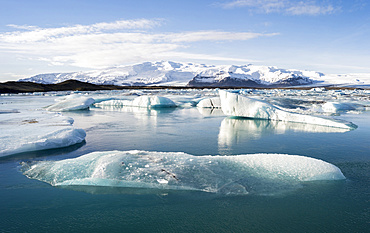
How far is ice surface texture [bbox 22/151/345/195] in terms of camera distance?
2.98 meters

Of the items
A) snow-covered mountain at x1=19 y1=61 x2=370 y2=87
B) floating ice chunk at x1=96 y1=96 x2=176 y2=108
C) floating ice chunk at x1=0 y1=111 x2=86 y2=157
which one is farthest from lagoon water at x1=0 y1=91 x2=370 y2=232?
snow-covered mountain at x1=19 y1=61 x2=370 y2=87

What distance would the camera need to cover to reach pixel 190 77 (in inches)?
4833

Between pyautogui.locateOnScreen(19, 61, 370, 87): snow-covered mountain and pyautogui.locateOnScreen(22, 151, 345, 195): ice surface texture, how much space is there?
9556cm

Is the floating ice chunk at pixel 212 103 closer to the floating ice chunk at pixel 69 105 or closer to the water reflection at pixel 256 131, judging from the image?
the floating ice chunk at pixel 69 105

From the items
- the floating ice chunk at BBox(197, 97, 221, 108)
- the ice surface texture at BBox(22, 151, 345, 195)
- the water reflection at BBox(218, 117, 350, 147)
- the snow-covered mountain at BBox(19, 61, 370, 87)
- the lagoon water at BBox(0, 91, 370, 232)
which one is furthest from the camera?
the snow-covered mountain at BBox(19, 61, 370, 87)

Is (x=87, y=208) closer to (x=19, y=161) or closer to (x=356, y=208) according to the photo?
(x=19, y=161)

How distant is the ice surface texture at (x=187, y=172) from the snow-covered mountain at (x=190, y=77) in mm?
95561

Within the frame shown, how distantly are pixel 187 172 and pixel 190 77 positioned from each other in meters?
121

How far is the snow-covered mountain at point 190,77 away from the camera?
346ft

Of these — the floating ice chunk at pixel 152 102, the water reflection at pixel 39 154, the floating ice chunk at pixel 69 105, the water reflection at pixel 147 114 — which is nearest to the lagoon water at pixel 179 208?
the water reflection at pixel 39 154

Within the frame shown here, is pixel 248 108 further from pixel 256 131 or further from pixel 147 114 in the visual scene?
pixel 147 114

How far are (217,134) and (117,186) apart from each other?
381 cm

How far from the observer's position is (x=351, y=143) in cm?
530

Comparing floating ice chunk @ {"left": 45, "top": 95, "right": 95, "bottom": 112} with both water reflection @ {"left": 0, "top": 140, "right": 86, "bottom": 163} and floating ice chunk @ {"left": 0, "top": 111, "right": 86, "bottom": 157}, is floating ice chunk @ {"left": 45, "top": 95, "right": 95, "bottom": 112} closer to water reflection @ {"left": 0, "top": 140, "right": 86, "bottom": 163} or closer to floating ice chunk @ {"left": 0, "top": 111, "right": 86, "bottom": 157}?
floating ice chunk @ {"left": 0, "top": 111, "right": 86, "bottom": 157}
